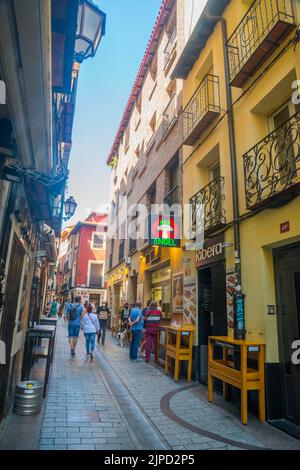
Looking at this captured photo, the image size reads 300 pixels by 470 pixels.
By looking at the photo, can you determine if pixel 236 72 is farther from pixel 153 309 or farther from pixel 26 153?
pixel 153 309

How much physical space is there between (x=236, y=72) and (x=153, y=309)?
21.6 feet

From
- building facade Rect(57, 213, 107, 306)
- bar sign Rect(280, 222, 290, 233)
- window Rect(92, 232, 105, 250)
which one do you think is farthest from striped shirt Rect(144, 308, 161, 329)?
window Rect(92, 232, 105, 250)

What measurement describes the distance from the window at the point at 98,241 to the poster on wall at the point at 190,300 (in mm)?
29795

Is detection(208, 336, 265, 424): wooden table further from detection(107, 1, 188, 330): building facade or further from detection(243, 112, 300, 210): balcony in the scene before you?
detection(107, 1, 188, 330): building facade

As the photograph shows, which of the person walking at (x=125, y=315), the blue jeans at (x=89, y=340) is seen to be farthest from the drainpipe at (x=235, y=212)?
the person walking at (x=125, y=315)

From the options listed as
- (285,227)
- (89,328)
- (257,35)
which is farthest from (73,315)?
(257,35)

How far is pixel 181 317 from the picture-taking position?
8.79 metres

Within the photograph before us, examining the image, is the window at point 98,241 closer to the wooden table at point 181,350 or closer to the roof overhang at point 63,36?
the wooden table at point 181,350

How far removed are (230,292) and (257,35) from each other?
5088 millimetres

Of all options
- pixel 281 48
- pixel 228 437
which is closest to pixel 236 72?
pixel 281 48

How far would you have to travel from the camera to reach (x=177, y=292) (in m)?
9.16

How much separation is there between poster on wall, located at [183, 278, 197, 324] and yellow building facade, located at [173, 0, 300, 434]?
0.53ft

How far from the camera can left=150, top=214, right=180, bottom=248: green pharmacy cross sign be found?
8984 millimetres

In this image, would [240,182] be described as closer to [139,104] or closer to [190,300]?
[190,300]
